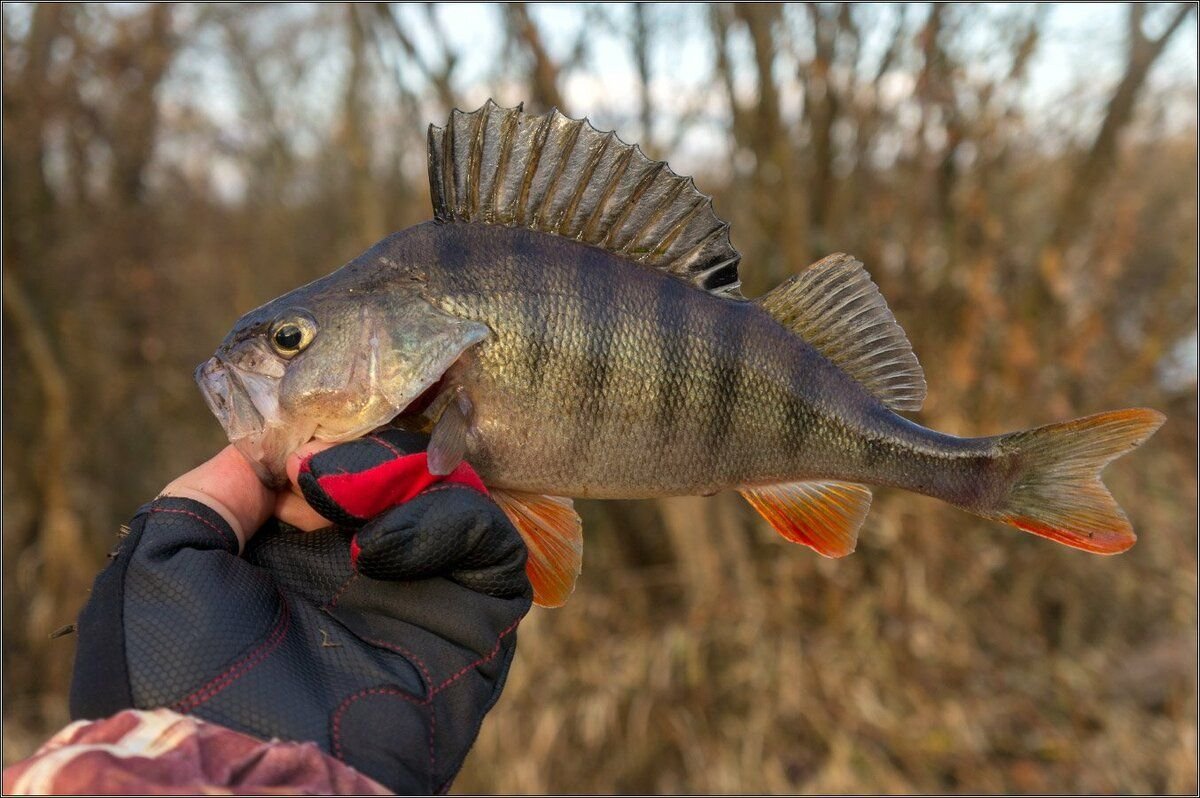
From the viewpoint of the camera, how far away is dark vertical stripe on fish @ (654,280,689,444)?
1.89 meters

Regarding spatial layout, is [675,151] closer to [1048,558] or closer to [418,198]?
[418,198]

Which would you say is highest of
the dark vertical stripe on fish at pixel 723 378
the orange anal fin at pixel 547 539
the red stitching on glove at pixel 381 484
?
the dark vertical stripe on fish at pixel 723 378

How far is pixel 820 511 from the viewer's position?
2.04 metres

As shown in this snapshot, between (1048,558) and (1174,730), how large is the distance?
114 centimetres

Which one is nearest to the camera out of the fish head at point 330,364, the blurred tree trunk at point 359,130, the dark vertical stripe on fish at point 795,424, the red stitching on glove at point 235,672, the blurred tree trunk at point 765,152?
the red stitching on glove at point 235,672

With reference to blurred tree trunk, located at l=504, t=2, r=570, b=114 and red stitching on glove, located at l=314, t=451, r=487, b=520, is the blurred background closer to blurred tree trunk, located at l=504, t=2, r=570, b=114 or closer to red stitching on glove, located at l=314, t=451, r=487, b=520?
blurred tree trunk, located at l=504, t=2, r=570, b=114

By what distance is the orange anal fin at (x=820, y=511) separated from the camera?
2039 mm

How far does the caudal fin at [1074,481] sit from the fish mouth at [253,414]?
4.55 feet

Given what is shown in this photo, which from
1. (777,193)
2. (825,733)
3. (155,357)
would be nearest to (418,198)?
(777,193)

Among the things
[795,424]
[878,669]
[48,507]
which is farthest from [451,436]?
[48,507]

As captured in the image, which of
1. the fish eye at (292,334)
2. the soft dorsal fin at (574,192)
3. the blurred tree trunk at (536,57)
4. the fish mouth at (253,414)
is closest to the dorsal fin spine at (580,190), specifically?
the soft dorsal fin at (574,192)

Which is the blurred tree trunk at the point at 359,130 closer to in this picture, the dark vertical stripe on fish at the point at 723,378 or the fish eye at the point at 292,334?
the fish eye at the point at 292,334

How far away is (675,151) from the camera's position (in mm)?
6320

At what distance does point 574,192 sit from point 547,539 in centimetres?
70
